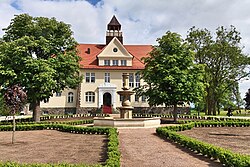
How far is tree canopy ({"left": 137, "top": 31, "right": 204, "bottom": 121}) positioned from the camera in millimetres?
25625

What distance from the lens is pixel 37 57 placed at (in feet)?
88.9

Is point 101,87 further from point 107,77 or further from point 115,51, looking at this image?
point 115,51

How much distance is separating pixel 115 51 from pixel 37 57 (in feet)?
56.0

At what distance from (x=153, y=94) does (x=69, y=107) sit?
19.4 meters

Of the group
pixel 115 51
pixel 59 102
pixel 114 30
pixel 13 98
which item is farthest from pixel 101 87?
pixel 13 98

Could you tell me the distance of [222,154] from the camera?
9.17 meters

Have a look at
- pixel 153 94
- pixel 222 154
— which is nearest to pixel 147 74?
pixel 153 94

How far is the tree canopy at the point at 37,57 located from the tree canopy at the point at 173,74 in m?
8.49

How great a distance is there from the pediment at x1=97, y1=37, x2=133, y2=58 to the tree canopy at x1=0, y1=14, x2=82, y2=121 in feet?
42.9

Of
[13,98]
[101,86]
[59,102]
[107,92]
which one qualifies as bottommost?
[13,98]

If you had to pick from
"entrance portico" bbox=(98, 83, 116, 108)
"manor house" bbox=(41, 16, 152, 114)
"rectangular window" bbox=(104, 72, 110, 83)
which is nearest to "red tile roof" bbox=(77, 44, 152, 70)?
"manor house" bbox=(41, 16, 152, 114)

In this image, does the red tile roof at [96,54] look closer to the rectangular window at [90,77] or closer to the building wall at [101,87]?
the building wall at [101,87]

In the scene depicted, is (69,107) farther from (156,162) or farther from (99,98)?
(156,162)

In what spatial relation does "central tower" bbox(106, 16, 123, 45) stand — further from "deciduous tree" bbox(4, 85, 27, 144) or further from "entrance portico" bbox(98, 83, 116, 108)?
"deciduous tree" bbox(4, 85, 27, 144)
